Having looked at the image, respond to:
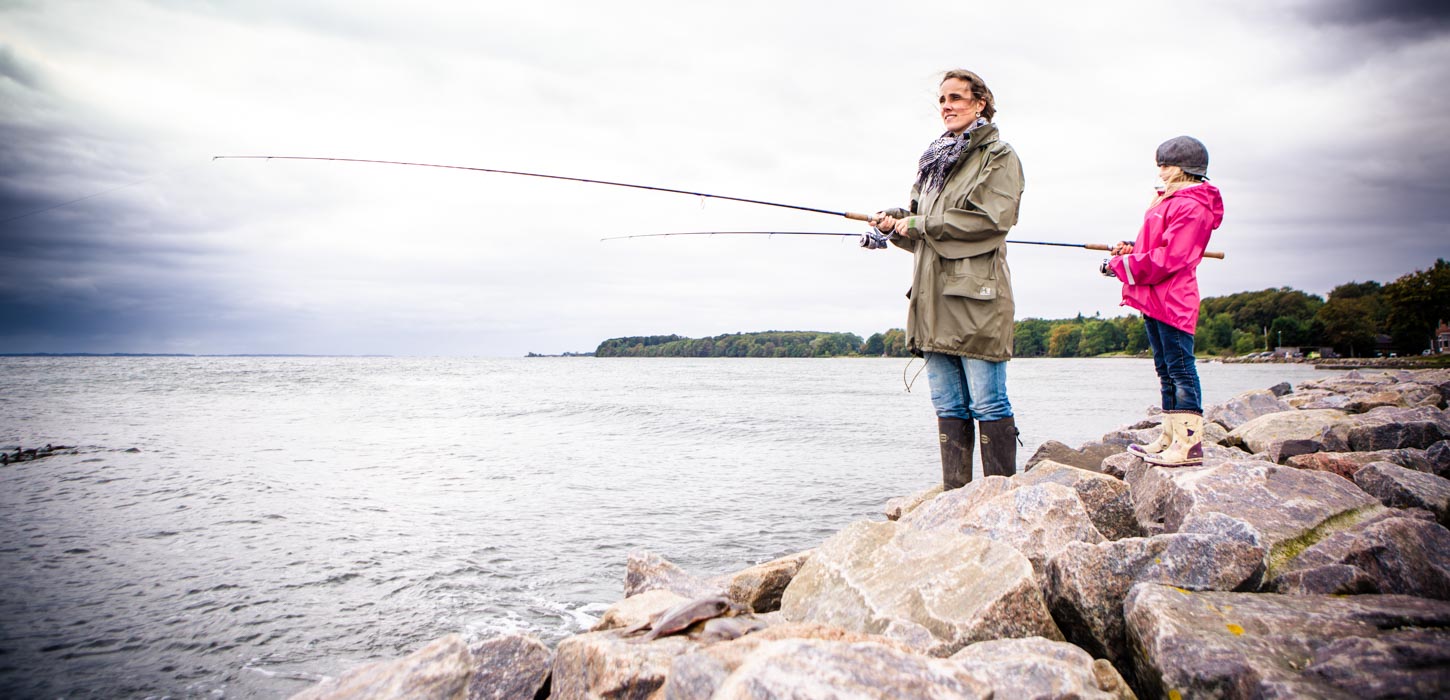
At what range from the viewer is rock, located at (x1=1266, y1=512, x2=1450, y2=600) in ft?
7.95

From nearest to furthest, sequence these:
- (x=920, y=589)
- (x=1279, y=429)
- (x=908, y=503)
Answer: (x=920, y=589), (x=908, y=503), (x=1279, y=429)

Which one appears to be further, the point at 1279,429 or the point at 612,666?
the point at 1279,429

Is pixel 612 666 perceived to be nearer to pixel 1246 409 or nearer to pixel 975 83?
pixel 975 83

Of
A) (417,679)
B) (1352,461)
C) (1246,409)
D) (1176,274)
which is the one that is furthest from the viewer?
(1246,409)

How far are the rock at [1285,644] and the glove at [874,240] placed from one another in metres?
2.66

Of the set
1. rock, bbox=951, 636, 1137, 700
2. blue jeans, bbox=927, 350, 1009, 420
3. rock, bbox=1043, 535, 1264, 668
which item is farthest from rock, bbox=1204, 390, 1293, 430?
rock, bbox=951, 636, 1137, 700

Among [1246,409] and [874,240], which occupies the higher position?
[874,240]

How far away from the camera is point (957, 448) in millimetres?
4426

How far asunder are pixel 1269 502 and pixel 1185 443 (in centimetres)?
89

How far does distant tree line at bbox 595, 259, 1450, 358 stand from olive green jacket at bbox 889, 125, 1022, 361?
70172 mm

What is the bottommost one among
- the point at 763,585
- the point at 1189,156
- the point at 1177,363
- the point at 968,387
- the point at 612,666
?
the point at 763,585

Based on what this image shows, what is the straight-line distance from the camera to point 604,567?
4.95 m

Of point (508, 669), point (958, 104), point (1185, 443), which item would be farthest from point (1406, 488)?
point (508, 669)

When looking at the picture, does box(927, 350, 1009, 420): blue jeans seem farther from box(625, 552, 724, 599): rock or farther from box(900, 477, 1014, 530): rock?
box(625, 552, 724, 599): rock
